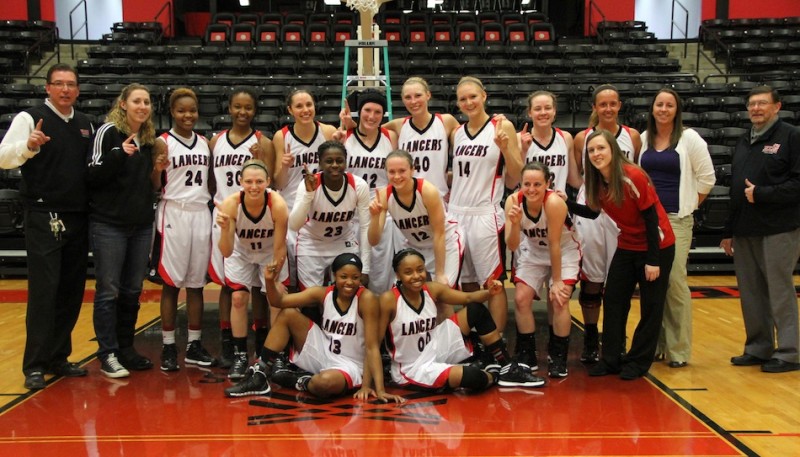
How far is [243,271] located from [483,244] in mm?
1551

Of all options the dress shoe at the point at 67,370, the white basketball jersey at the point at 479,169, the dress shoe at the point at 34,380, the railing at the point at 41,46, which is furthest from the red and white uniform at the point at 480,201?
the railing at the point at 41,46

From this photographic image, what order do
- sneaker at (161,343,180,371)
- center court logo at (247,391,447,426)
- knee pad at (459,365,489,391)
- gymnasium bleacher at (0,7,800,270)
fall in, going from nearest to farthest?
center court logo at (247,391,447,426) < knee pad at (459,365,489,391) < sneaker at (161,343,180,371) < gymnasium bleacher at (0,7,800,270)

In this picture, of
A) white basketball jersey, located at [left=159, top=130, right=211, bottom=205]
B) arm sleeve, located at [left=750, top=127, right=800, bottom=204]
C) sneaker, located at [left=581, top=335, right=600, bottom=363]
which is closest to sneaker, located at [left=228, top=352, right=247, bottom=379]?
white basketball jersey, located at [left=159, top=130, right=211, bottom=205]

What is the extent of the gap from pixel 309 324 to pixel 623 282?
1.96 meters

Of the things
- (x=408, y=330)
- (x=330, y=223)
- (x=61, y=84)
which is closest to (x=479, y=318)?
(x=408, y=330)

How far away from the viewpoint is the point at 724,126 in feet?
35.2

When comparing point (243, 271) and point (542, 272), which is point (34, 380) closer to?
point (243, 271)

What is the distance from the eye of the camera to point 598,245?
4.92 metres

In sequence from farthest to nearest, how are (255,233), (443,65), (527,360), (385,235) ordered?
(443,65)
(385,235)
(527,360)
(255,233)

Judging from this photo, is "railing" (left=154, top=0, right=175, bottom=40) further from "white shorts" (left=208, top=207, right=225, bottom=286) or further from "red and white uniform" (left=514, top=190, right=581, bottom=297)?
"red and white uniform" (left=514, top=190, right=581, bottom=297)

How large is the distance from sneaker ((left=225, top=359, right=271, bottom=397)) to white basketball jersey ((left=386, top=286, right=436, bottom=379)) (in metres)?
0.75

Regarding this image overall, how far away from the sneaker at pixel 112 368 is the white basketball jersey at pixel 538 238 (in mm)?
2642

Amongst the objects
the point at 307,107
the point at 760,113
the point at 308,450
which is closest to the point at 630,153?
the point at 760,113

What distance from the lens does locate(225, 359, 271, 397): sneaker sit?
4.27m
